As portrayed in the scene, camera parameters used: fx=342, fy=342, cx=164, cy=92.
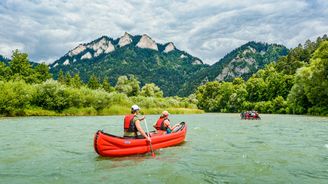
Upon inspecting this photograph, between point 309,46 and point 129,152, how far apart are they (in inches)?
4557

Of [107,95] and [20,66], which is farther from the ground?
[20,66]

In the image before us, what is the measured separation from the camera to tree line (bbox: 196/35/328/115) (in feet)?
192

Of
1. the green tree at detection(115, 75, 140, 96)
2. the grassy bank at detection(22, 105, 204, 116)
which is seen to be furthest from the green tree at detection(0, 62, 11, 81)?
the green tree at detection(115, 75, 140, 96)

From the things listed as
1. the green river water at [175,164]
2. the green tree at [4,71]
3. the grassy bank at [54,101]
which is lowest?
the green river water at [175,164]

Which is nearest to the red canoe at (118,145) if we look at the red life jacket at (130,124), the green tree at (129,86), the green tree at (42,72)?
the red life jacket at (130,124)

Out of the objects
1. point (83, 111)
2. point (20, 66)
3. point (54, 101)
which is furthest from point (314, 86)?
point (20, 66)

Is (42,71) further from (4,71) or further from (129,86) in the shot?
(129,86)

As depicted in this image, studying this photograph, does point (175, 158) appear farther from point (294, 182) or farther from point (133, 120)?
point (294, 182)

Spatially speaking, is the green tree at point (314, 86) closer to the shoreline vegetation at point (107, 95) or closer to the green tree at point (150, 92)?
the shoreline vegetation at point (107, 95)

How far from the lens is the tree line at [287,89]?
5844cm

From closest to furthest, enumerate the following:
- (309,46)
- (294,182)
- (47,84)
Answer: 1. (294,182)
2. (47,84)
3. (309,46)

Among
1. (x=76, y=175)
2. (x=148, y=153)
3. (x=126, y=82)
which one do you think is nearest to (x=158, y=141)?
(x=148, y=153)

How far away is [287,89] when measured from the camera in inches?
3649

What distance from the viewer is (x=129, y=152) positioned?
14.4 meters
